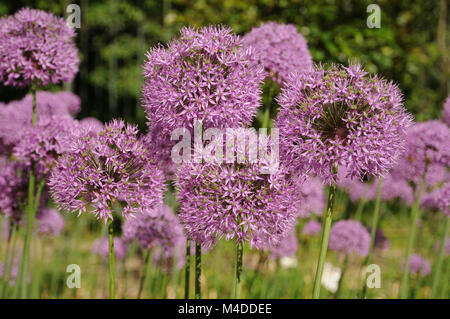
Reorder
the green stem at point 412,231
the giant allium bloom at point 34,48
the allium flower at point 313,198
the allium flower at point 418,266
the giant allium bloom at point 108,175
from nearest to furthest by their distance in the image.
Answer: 1. the giant allium bloom at point 108,175
2. the giant allium bloom at point 34,48
3. the green stem at point 412,231
4. the allium flower at point 313,198
5. the allium flower at point 418,266

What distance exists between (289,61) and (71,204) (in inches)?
79.4

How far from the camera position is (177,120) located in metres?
2.76

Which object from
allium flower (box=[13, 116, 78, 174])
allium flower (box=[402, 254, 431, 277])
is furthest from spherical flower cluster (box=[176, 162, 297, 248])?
allium flower (box=[402, 254, 431, 277])

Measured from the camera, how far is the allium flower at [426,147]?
4133mm

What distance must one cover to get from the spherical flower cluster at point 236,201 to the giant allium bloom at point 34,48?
5.59ft

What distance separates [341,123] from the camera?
8.89 feet

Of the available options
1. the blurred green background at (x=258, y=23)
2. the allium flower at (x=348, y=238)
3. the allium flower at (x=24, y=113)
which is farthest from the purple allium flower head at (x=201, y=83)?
the allium flower at (x=348, y=238)

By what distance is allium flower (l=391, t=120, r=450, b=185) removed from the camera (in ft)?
13.6

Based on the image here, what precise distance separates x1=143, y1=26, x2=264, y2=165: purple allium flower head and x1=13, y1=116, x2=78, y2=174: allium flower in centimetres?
106

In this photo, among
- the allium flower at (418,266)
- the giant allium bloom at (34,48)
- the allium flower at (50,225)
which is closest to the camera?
the giant allium bloom at (34,48)

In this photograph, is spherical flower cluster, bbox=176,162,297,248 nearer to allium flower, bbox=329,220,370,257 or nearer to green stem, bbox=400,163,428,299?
green stem, bbox=400,163,428,299

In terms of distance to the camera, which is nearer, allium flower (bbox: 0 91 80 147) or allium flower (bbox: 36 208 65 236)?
allium flower (bbox: 0 91 80 147)

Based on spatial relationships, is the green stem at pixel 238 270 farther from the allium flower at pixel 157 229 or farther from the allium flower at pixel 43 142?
the allium flower at pixel 43 142
